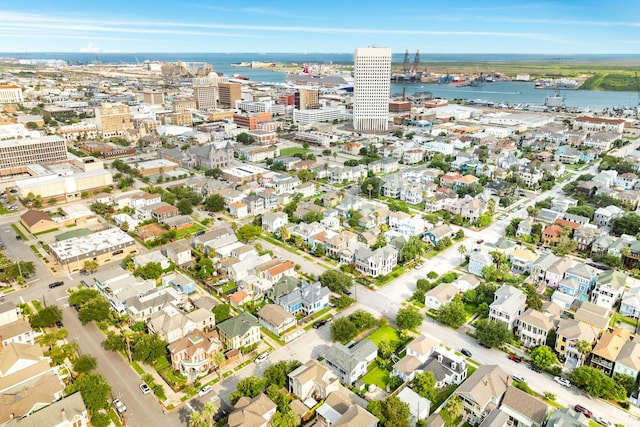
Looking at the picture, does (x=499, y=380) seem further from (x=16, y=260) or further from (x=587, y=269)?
(x=16, y=260)

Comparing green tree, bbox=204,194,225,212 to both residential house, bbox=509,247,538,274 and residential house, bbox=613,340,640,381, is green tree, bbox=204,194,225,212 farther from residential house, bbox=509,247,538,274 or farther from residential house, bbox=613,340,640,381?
residential house, bbox=613,340,640,381

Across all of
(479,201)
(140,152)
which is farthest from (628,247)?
(140,152)

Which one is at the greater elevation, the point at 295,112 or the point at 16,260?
the point at 295,112

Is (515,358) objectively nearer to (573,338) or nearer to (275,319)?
(573,338)

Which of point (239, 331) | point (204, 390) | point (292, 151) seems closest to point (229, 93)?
point (292, 151)

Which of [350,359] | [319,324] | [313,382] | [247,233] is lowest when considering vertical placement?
[319,324]
